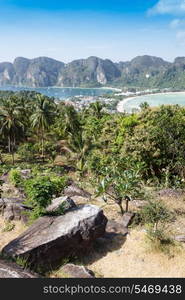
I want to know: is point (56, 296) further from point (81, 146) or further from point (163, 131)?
point (81, 146)

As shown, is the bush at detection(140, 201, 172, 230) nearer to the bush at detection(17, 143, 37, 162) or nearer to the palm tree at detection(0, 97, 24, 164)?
the palm tree at detection(0, 97, 24, 164)

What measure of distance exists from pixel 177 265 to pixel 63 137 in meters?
42.9

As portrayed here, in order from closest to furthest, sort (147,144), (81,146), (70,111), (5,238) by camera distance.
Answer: (5,238)
(147,144)
(81,146)
(70,111)

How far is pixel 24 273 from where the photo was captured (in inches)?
277

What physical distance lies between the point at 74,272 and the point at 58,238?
1.16 m

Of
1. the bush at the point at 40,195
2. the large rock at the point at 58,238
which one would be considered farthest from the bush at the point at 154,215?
the bush at the point at 40,195

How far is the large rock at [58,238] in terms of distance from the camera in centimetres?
854

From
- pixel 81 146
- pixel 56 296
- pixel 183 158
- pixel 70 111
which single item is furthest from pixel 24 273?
pixel 70 111

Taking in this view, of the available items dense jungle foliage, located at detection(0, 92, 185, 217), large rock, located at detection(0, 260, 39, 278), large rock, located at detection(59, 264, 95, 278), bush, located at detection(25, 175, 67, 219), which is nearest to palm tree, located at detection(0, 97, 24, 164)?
dense jungle foliage, located at detection(0, 92, 185, 217)

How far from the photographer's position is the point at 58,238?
343 inches

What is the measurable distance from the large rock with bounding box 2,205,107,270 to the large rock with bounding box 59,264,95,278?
0.47m

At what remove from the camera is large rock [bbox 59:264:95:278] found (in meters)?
8.16

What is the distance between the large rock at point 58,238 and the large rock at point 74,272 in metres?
0.47

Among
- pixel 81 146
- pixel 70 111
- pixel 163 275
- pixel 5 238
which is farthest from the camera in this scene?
pixel 70 111
